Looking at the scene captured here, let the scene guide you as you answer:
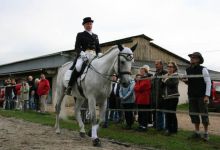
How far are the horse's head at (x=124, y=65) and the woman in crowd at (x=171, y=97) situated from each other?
2.14 m

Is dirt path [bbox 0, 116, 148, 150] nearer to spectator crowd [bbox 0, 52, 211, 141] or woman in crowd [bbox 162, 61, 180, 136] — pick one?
spectator crowd [bbox 0, 52, 211, 141]

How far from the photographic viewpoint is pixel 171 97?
10.4 meters

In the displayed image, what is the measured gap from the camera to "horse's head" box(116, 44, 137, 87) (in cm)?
834

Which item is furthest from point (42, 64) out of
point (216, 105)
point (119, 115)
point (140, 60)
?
point (119, 115)

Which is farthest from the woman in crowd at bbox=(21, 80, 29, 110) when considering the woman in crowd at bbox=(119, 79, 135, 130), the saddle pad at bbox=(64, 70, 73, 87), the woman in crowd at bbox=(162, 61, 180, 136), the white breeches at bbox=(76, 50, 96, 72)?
the woman in crowd at bbox=(162, 61, 180, 136)

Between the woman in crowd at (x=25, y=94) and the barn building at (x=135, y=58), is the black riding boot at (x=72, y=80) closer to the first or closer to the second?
the woman in crowd at (x=25, y=94)

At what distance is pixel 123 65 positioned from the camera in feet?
27.8

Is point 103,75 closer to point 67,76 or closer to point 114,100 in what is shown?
point 67,76

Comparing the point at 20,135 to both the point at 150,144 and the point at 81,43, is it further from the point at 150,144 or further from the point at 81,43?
the point at 150,144

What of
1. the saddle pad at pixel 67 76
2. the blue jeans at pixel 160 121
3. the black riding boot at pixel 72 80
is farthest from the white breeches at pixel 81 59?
the blue jeans at pixel 160 121

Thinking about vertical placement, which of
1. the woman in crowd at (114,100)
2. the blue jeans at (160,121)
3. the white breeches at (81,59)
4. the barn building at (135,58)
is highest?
the barn building at (135,58)

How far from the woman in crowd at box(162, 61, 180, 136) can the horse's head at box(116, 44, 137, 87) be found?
2.14 metres

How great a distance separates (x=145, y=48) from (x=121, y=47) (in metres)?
31.3

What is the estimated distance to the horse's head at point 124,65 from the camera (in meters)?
8.34
